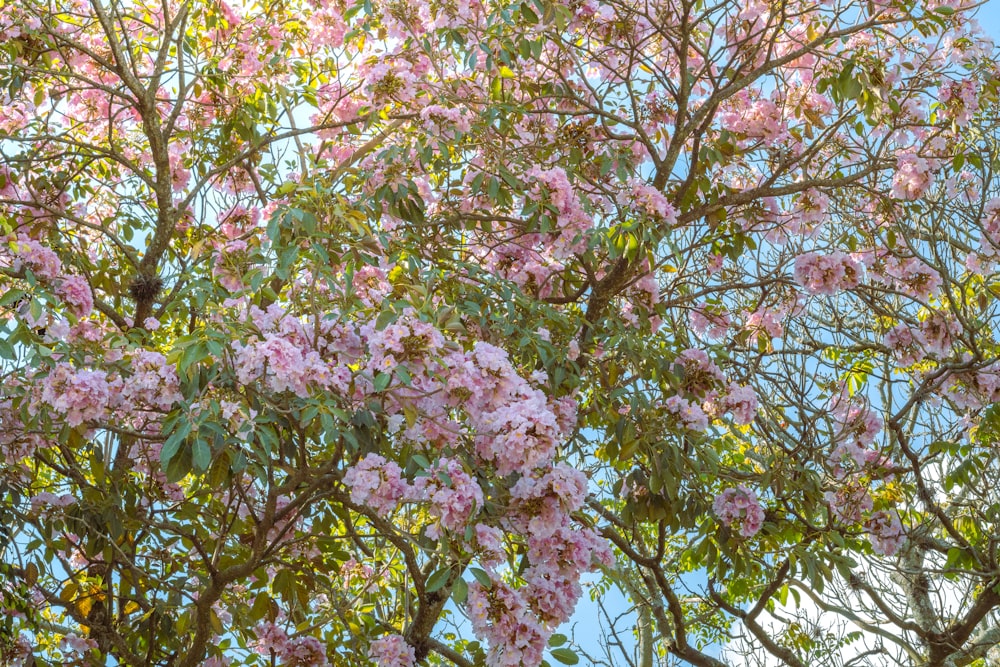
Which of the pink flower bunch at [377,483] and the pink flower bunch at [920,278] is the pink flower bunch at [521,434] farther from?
the pink flower bunch at [920,278]

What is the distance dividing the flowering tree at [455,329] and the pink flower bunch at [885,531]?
1.0 inches

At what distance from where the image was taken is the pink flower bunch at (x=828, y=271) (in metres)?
3.75

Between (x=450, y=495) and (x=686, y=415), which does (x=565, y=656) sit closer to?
(x=450, y=495)

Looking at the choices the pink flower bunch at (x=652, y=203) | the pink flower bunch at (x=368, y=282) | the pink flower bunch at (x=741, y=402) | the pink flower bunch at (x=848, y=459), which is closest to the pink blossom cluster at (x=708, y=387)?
the pink flower bunch at (x=741, y=402)

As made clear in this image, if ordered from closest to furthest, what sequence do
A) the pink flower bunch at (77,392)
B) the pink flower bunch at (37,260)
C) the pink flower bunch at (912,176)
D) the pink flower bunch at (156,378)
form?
the pink flower bunch at (156,378)
the pink flower bunch at (77,392)
the pink flower bunch at (37,260)
the pink flower bunch at (912,176)

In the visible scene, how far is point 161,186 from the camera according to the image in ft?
13.2

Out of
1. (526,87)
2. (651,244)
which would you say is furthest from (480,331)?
(526,87)

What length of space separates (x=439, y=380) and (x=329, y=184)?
3.00 ft

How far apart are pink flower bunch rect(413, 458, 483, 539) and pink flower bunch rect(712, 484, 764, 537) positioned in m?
1.14

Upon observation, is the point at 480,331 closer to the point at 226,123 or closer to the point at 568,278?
the point at 568,278

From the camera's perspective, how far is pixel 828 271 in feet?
12.4

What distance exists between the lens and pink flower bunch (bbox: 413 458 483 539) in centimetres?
236

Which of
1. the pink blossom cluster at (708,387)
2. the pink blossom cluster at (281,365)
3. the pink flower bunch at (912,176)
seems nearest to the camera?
the pink blossom cluster at (281,365)

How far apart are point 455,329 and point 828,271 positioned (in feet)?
5.98
